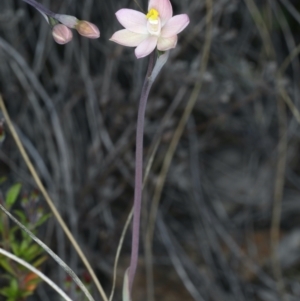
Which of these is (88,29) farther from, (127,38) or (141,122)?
(141,122)

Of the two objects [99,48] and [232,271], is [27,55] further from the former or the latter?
[232,271]

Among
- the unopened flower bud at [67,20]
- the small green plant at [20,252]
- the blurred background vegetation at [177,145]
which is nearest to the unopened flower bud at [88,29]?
the unopened flower bud at [67,20]

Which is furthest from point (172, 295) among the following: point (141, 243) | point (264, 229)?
point (264, 229)

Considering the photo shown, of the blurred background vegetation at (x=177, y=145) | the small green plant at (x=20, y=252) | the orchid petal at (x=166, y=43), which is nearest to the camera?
the orchid petal at (x=166, y=43)

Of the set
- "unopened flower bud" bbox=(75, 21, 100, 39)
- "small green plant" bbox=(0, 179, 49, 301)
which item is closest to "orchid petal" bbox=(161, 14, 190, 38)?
"unopened flower bud" bbox=(75, 21, 100, 39)

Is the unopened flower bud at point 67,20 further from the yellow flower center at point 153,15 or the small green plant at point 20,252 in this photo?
the small green plant at point 20,252
